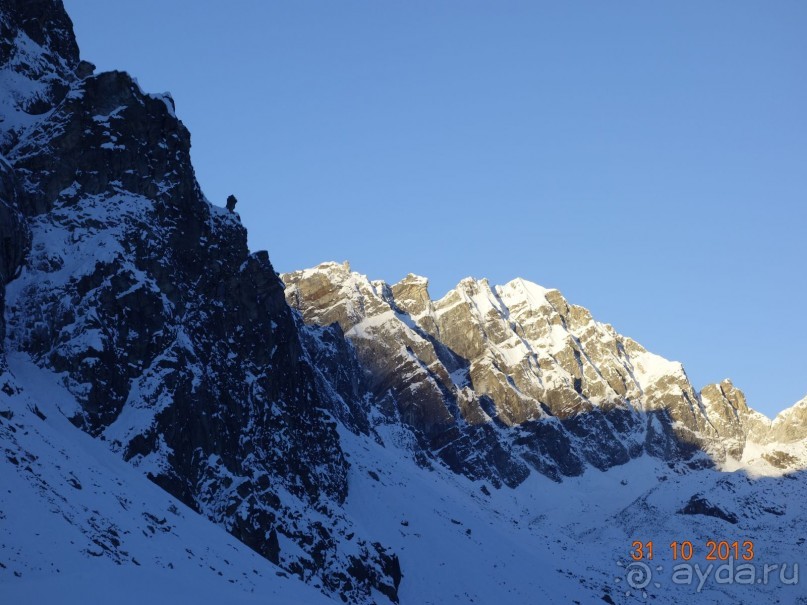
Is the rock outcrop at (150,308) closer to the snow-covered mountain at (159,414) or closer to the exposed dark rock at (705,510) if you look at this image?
the snow-covered mountain at (159,414)

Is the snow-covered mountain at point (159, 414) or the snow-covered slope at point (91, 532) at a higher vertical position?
the snow-covered mountain at point (159, 414)

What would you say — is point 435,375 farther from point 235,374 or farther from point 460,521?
point 235,374

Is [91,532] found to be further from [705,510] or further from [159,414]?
[705,510]

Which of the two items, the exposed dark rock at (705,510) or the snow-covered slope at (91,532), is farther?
the exposed dark rock at (705,510)

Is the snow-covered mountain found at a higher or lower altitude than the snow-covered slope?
higher
